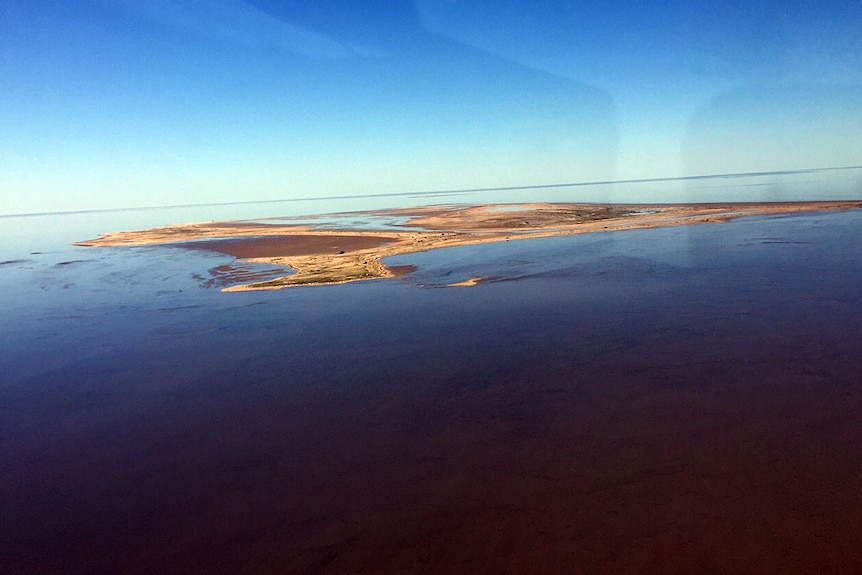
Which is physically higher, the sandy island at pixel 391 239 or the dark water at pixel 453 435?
the sandy island at pixel 391 239

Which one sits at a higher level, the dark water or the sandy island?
the sandy island

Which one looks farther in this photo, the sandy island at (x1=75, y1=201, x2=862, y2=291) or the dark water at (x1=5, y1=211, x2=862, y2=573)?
the sandy island at (x1=75, y1=201, x2=862, y2=291)

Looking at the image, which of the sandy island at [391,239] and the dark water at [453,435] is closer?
the dark water at [453,435]

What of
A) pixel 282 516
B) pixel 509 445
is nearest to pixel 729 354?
pixel 509 445

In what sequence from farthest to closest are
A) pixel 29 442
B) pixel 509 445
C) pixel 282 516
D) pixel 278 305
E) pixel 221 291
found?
pixel 221 291 → pixel 278 305 → pixel 29 442 → pixel 509 445 → pixel 282 516

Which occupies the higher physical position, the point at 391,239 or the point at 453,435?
the point at 391,239

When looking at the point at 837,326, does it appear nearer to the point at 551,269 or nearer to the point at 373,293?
the point at 551,269

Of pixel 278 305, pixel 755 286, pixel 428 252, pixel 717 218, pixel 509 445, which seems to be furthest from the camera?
pixel 717 218

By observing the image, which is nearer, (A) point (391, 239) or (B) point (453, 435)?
(B) point (453, 435)
